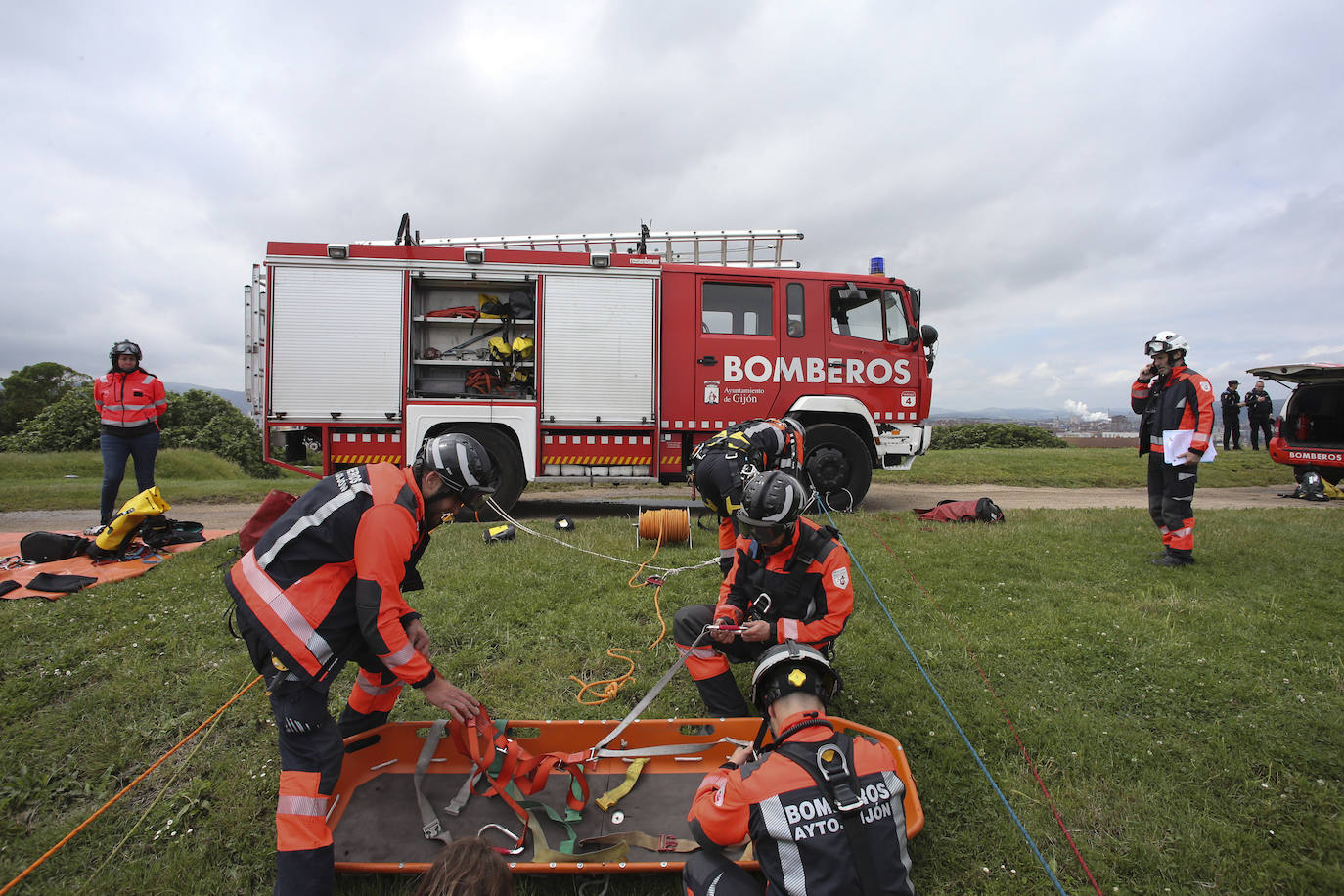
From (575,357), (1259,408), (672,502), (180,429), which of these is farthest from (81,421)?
(1259,408)

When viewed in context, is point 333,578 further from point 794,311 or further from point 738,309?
point 794,311

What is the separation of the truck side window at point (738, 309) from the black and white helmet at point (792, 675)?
6.30m

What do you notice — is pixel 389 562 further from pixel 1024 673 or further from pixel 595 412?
pixel 595 412

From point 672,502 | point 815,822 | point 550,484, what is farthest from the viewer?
point 550,484

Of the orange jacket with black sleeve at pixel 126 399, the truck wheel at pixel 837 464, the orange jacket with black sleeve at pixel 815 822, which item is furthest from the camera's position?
the truck wheel at pixel 837 464

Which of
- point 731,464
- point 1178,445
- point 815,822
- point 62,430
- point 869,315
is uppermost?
point 869,315

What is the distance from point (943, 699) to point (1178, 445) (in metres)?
4.00

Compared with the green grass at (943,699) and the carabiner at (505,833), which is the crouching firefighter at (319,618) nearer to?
the green grass at (943,699)

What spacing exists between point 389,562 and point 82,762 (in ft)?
7.52

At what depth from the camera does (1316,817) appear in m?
2.49

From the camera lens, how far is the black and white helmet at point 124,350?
6.59 metres

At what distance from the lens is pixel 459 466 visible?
8.24 ft

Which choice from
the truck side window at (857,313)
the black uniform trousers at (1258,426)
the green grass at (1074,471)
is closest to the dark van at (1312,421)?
the green grass at (1074,471)

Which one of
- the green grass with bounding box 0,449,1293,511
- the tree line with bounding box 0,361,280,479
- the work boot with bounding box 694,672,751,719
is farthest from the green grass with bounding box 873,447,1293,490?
the tree line with bounding box 0,361,280,479
